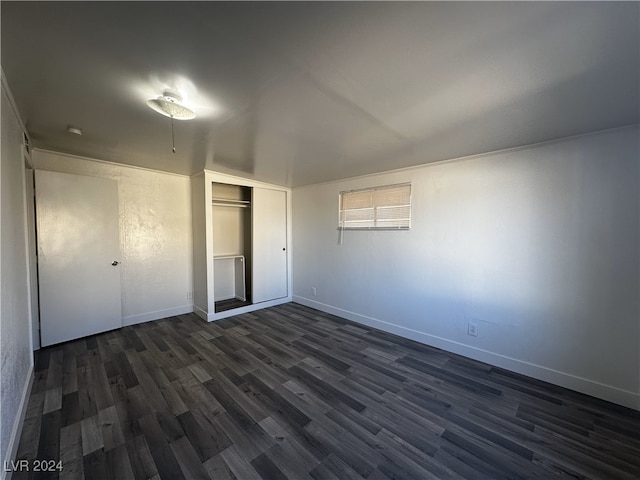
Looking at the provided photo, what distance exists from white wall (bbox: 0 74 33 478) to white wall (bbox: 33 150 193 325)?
1288 millimetres

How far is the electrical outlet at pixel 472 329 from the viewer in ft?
8.88

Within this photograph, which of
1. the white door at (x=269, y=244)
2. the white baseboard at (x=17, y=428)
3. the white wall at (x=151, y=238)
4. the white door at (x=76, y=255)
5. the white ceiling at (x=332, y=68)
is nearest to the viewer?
the white ceiling at (x=332, y=68)

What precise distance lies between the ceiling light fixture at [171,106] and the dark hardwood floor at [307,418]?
224 cm

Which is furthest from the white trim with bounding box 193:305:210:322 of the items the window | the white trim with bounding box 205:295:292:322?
the window

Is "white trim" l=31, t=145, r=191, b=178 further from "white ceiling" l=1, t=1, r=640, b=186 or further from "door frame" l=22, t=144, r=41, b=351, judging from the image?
"white ceiling" l=1, t=1, r=640, b=186

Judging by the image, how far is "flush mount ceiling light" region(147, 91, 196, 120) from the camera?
1.62m

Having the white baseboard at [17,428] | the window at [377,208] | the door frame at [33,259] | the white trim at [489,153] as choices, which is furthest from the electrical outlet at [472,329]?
the door frame at [33,259]

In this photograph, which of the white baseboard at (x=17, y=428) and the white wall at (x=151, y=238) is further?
the white wall at (x=151, y=238)

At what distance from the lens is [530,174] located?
2.37 m

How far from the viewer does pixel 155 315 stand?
3.81 m

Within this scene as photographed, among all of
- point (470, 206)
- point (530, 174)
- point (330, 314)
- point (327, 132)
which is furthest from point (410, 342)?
point (327, 132)

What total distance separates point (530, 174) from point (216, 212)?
4.57 m

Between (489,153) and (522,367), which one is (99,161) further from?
(522,367)

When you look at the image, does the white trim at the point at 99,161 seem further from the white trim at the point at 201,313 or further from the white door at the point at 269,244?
the white trim at the point at 201,313
